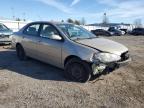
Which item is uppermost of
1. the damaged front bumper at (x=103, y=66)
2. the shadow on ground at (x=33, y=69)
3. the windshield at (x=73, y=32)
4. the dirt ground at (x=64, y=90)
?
the windshield at (x=73, y=32)

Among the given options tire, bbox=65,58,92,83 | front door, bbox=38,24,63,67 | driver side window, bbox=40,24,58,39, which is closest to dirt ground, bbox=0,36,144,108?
tire, bbox=65,58,92,83

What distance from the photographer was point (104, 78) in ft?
21.5

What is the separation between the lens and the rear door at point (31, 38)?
768 centimetres

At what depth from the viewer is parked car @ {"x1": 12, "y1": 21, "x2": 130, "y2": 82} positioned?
19.4 ft

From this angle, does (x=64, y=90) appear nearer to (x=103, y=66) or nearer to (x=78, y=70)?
(x=78, y=70)

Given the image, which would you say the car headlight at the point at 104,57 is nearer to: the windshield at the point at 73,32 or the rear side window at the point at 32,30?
the windshield at the point at 73,32

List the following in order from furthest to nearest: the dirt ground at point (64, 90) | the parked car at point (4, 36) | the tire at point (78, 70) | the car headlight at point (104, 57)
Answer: the parked car at point (4, 36)
the tire at point (78, 70)
the car headlight at point (104, 57)
the dirt ground at point (64, 90)

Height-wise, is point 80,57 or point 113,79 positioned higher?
point 80,57

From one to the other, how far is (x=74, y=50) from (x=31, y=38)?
2306 mm

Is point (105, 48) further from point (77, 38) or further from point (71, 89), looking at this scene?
point (71, 89)

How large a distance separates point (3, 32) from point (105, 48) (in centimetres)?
910

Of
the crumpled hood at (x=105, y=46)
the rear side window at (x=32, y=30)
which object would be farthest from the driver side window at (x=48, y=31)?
the crumpled hood at (x=105, y=46)

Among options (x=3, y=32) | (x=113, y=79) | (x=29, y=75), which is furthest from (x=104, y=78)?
(x=3, y=32)

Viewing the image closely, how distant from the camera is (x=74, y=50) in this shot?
20.1ft
